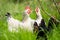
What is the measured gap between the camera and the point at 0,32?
389cm

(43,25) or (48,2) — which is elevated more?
(48,2)

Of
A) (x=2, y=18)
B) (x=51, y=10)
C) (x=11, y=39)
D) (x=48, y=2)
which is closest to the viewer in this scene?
(x=11, y=39)

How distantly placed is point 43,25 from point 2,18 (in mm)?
1058

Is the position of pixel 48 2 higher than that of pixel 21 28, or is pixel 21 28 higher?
pixel 48 2

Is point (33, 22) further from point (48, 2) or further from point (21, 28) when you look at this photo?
point (48, 2)

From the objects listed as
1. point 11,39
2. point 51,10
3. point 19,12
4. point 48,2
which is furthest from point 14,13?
point 11,39

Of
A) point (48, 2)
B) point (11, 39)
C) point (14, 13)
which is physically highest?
point (48, 2)

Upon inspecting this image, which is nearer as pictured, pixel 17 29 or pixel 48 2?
pixel 17 29

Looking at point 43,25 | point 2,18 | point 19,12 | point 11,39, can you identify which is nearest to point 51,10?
point 19,12

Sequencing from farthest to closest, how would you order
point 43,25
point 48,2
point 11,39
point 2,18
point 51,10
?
point 48,2, point 51,10, point 2,18, point 43,25, point 11,39

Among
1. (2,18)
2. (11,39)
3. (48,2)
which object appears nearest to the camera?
(11,39)

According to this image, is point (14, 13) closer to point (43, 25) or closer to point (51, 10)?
point (51, 10)

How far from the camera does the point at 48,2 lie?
6.11 m

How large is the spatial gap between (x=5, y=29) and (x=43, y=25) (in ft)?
1.88
